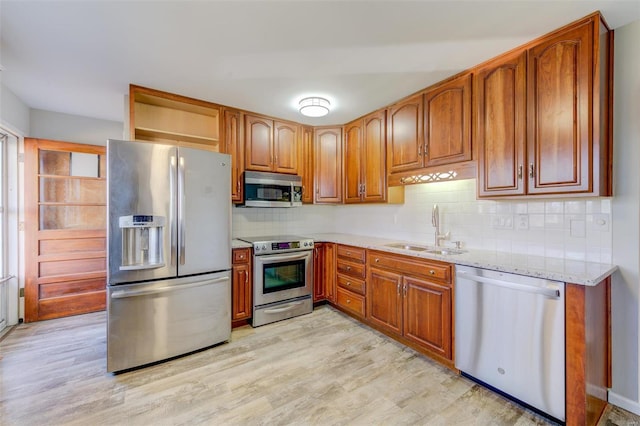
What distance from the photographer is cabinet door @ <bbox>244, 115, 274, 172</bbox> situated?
3.26 m

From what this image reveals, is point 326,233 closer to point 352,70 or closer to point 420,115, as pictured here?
point 420,115

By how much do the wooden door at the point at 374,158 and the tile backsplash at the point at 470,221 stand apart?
342mm

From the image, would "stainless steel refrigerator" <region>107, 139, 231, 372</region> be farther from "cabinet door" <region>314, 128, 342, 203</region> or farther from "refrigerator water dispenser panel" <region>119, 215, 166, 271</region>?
"cabinet door" <region>314, 128, 342, 203</region>

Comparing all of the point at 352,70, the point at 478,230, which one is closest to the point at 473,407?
the point at 478,230

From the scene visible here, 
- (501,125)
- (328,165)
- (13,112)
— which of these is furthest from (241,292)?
(13,112)

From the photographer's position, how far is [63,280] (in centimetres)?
325

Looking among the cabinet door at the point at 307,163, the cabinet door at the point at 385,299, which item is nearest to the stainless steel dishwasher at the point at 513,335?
the cabinet door at the point at 385,299

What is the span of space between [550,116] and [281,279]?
273cm

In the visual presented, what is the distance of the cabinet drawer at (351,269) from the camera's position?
3012 millimetres

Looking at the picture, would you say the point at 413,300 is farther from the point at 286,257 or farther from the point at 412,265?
the point at 286,257

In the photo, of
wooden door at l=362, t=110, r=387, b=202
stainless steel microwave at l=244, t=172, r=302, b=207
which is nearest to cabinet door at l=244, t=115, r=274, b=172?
stainless steel microwave at l=244, t=172, r=302, b=207

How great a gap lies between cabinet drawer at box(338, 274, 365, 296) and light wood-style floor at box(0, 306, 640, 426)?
502mm

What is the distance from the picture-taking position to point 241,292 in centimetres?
292

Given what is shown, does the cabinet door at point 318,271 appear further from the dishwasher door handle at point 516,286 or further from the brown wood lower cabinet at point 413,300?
the dishwasher door handle at point 516,286
